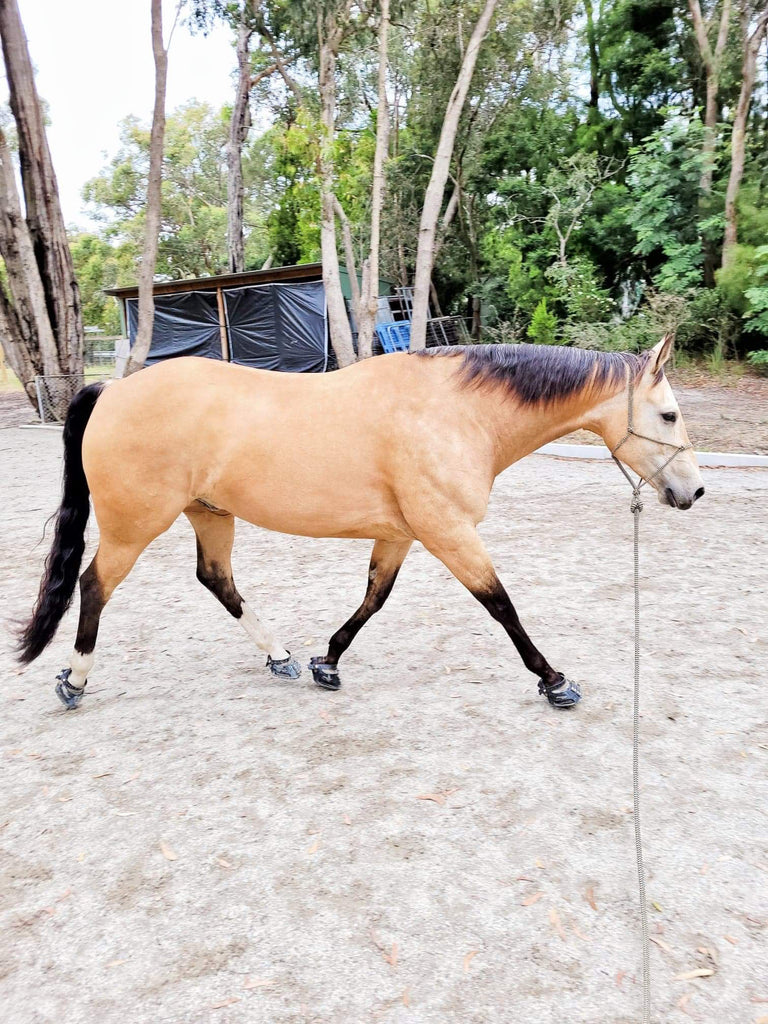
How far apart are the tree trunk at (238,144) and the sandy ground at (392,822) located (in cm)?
2169

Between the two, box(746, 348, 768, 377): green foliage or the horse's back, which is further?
box(746, 348, 768, 377): green foliage

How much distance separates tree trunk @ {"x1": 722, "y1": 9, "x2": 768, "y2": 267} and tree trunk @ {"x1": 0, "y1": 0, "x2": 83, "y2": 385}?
12950mm

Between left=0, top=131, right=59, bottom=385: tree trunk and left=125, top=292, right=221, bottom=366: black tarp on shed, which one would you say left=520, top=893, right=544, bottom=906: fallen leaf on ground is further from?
left=125, top=292, right=221, bottom=366: black tarp on shed

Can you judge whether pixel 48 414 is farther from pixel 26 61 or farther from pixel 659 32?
pixel 659 32

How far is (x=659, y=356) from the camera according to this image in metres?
2.87

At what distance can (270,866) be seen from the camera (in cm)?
222

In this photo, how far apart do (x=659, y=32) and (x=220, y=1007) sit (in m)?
22.5

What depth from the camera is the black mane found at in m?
3.02

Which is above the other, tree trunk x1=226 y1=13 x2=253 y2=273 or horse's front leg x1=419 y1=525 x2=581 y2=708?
tree trunk x1=226 y1=13 x2=253 y2=273

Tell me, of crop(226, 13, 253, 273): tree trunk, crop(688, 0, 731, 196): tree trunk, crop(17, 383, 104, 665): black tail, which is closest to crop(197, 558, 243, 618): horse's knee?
crop(17, 383, 104, 665): black tail

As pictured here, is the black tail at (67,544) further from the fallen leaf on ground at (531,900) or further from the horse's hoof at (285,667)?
the fallen leaf on ground at (531,900)

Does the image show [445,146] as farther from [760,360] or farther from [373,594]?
[373,594]

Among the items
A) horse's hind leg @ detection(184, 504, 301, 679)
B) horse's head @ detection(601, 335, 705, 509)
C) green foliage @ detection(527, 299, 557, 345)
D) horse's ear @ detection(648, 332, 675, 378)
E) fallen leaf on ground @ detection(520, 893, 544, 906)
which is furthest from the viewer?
green foliage @ detection(527, 299, 557, 345)

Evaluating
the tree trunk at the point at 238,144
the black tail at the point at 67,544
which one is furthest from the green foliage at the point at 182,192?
the black tail at the point at 67,544
